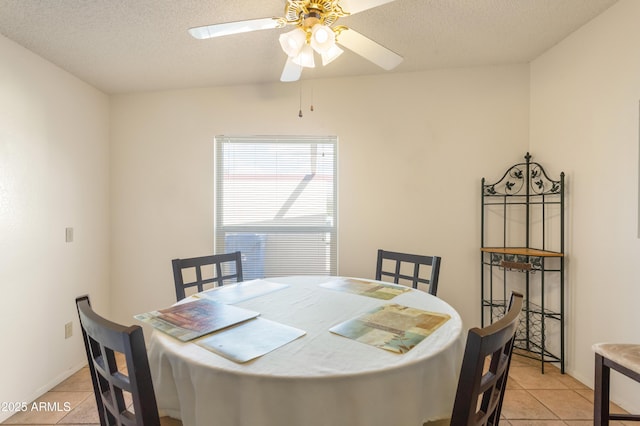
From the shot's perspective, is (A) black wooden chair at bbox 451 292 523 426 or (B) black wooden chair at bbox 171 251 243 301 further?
(B) black wooden chair at bbox 171 251 243 301

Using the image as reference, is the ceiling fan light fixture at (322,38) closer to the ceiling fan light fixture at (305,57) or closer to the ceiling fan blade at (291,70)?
the ceiling fan light fixture at (305,57)

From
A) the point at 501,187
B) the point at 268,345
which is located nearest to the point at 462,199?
the point at 501,187

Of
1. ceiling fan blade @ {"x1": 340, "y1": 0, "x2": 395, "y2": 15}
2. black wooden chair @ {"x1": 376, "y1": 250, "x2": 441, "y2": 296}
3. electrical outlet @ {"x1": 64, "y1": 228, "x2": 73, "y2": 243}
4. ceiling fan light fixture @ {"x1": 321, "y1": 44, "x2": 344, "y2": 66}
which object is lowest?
black wooden chair @ {"x1": 376, "y1": 250, "x2": 441, "y2": 296}

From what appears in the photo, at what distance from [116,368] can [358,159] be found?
7.79 feet

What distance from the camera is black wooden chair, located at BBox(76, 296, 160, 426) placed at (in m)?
0.75

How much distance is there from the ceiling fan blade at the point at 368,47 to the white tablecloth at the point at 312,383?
53.8 inches

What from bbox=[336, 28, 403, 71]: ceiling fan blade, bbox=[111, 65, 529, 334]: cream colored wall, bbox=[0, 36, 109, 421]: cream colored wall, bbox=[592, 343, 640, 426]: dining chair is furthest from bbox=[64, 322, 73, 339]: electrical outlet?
bbox=[592, 343, 640, 426]: dining chair

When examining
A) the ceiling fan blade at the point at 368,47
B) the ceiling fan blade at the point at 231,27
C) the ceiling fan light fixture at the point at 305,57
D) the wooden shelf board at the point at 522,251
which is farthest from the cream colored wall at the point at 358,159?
the ceiling fan blade at the point at 231,27

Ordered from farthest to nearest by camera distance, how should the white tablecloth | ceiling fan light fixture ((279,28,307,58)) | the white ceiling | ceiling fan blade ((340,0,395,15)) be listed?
the white ceiling
ceiling fan light fixture ((279,28,307,58))
ceiling fan blade ((340,0,395,15))
the white tablecloth

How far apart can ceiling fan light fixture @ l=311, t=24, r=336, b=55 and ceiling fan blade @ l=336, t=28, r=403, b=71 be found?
166 mm

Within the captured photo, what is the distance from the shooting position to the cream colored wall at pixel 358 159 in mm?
2785

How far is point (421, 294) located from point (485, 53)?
2.06 m

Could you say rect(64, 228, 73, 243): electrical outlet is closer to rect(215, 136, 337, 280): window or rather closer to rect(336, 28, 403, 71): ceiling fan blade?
rect(215, 136, 337, 280): window

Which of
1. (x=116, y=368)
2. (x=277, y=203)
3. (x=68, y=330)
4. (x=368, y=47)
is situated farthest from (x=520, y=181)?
(x=68, y=330)
